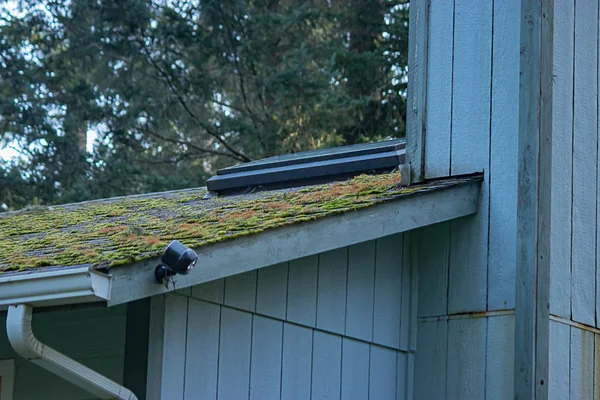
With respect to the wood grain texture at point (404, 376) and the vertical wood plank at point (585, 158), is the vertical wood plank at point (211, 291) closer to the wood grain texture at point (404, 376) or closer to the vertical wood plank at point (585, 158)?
the wood grain texture at point (404, 376)

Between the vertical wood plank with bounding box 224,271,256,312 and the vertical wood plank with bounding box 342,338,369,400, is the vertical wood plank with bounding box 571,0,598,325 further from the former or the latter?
the vertical wood plank with bounding box 224,271,256,312

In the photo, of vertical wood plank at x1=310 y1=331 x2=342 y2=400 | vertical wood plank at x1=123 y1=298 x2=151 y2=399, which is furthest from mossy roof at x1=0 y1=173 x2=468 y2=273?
vertical wood plank at x1=310 y1=331 x2=342 y2=400

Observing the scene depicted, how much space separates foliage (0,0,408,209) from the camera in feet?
65.5

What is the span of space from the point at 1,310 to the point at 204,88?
16.6 m

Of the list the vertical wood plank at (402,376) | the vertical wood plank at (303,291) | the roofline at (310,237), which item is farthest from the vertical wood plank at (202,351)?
the vertical wood plank at (402,376)

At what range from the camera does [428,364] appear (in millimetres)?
5645

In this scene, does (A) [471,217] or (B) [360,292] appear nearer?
(A) [471,217]

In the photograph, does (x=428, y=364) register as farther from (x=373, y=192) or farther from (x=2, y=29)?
(x=2, y=29)

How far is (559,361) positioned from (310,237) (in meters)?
1.54

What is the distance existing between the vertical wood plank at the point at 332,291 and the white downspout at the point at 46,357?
4.57 feet

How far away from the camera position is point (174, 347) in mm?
4656

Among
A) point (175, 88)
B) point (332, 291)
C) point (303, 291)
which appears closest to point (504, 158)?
point (332, 291)

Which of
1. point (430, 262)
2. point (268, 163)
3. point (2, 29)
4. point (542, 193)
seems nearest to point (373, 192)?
point (430, 262)

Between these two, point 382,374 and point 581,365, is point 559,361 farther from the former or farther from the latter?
point 382,374
